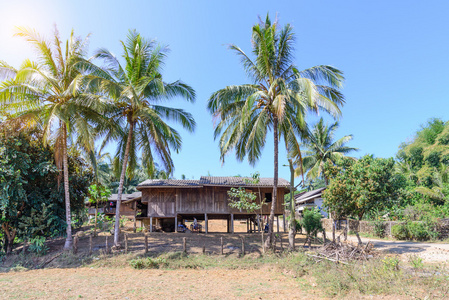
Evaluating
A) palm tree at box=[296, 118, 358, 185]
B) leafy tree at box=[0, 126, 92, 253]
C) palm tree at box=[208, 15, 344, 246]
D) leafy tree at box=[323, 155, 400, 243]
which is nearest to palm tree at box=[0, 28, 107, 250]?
leafy tree at box=[0, 126, 92, 253]

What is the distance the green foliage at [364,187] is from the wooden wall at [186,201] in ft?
20.9

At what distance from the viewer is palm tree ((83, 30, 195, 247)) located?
1405 centimetres

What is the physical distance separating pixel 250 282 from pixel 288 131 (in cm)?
754

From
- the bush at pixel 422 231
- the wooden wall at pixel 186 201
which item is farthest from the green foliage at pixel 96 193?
the bush at pixel 422 231

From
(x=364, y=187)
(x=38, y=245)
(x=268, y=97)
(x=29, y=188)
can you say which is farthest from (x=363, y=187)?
(x=29, y=188)

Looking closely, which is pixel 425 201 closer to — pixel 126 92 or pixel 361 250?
pixel 361 250

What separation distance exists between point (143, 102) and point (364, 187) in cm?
1221

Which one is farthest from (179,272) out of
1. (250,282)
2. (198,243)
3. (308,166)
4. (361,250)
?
(308,166)

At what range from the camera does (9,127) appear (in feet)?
45.9

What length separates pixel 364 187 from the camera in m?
14.3

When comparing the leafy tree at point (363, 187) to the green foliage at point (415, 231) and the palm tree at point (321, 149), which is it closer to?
the green foliage at point (415, 231)

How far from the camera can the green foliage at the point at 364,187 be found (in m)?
14.1

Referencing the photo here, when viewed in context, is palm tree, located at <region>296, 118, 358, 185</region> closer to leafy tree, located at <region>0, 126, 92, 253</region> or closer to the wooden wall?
the wooden wall

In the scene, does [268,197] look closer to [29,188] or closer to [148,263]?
[148,263]
